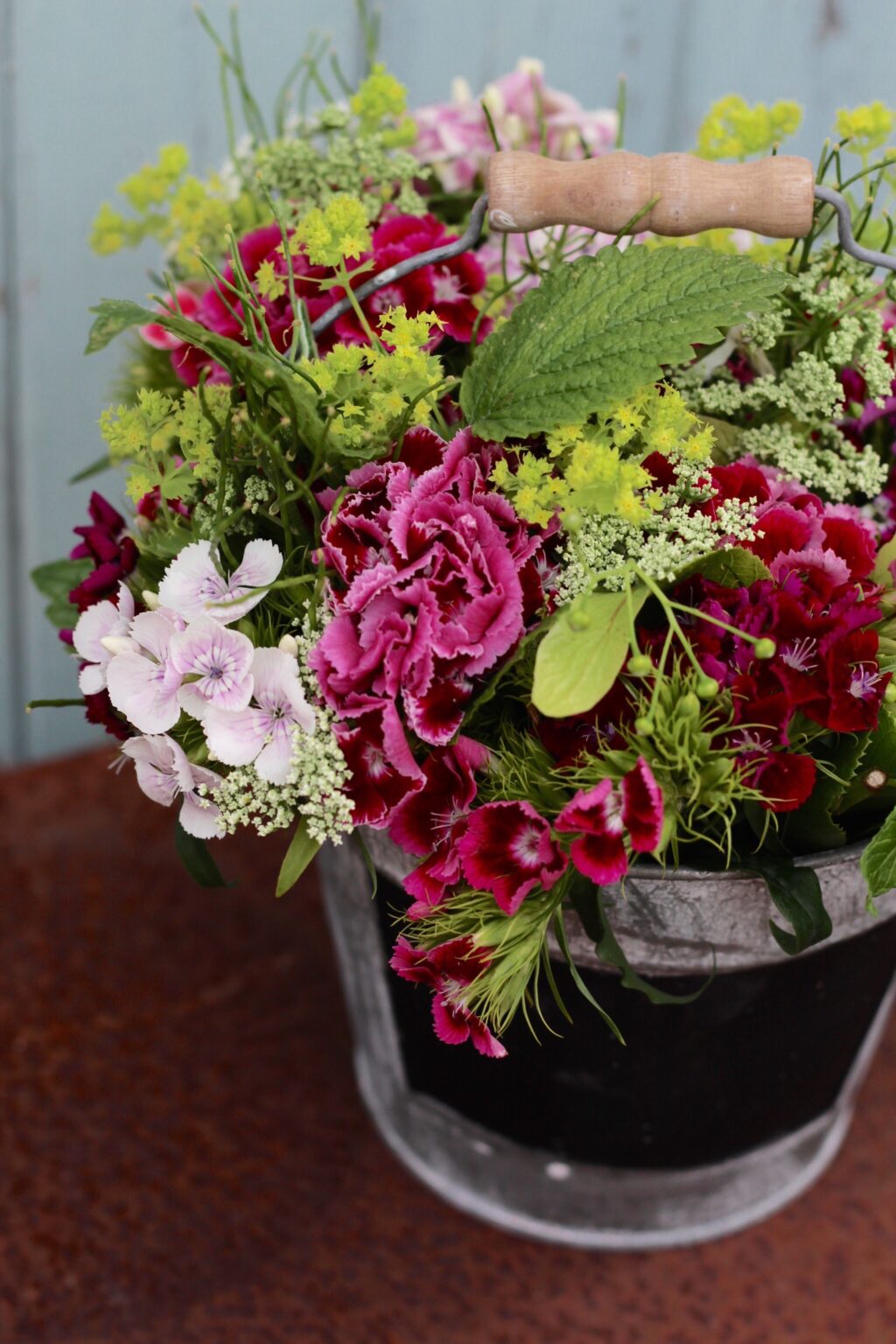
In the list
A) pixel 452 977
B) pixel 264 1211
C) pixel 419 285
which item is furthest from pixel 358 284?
pixel 264 1211

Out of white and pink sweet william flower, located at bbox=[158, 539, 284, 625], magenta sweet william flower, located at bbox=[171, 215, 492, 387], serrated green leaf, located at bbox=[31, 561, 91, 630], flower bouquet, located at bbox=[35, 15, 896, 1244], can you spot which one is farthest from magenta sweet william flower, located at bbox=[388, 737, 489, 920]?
serrated green leaf, located at bbox=[31, 561, 91, 630]

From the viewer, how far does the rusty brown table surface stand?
72 cm

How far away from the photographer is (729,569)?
0.52m

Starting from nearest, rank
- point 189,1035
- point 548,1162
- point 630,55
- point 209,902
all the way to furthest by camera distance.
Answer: point 548,1162 → point 189,1035 → point 209,902 → point 630,55

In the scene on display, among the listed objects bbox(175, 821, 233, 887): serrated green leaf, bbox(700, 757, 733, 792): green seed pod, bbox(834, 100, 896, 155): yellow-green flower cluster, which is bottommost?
bbox(175, 821, 233, 887): serrated green leaf

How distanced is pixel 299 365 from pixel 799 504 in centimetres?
24

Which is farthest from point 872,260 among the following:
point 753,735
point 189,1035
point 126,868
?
point 126,868

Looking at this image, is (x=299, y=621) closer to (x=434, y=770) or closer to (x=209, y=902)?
(x=434, y=770)

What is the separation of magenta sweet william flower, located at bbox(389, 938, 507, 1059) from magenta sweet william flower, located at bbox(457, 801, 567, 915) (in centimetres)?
3

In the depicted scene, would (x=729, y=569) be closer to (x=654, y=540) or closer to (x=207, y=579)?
(x=654, y=540)

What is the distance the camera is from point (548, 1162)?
728mm

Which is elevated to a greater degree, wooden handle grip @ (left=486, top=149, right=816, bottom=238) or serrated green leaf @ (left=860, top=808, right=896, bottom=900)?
wooden handle grip @ (left=486, top=149, right=816, bottom=238)

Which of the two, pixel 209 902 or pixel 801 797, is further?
pixel 209 902

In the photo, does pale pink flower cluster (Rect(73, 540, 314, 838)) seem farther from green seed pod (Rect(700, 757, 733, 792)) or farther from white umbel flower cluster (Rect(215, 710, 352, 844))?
green seed pod (Rect(700, 757, 733, 792))
